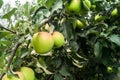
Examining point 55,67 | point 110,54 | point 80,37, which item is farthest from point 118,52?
point 55,67

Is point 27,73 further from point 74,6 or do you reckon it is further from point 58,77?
point 58,77

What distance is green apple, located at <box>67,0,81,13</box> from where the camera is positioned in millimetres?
1289

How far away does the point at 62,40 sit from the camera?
49.0 inches

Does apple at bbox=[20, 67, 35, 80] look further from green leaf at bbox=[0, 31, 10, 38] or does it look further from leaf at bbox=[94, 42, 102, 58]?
leaf at bbox=[94, 42, 102, 58]

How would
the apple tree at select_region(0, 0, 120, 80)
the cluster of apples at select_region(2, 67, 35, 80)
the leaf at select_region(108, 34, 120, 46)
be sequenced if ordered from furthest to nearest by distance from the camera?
the leaf at select_region(108, 34, 120, 46) < the apple tree at select_region(0, 0, 120, 80) < the cluster of apples at select_region(2, 67, 35, 80)

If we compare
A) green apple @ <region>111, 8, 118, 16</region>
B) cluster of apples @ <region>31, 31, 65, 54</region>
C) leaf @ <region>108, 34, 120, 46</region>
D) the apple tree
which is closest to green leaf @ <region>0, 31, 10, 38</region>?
the apple tree

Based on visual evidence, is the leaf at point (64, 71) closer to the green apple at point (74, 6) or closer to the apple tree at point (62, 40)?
the apple tree at point (62, 40)

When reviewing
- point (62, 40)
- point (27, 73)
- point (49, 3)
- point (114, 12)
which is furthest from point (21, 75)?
point (114, 12)

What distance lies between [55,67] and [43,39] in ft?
1.75

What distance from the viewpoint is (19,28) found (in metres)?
1.35

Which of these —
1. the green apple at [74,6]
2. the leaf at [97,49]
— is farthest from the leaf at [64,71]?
the green apple at [74,6]

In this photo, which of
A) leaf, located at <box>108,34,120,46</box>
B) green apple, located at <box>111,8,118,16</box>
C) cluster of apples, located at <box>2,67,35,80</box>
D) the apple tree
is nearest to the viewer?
cluster of apples, located at <box>2,67,35,80</box>

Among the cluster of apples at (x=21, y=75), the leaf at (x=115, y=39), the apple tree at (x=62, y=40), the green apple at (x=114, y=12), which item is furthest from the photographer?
the green apple at (x=114, y=12)

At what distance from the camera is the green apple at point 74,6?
1289 millimetres
